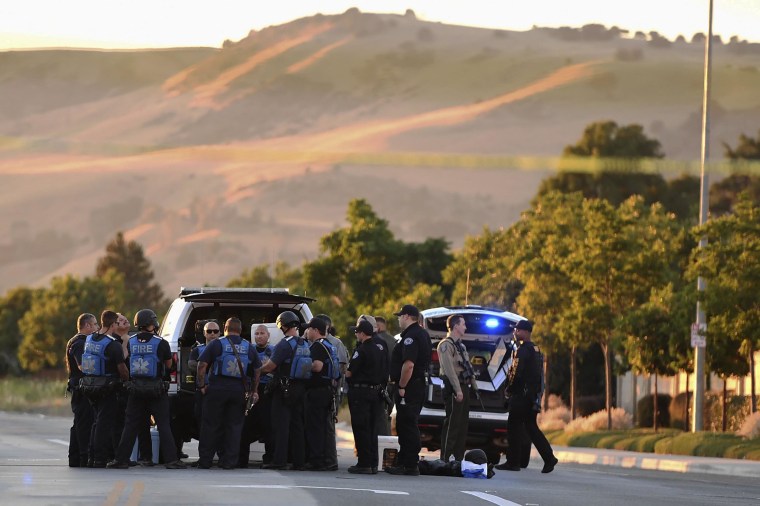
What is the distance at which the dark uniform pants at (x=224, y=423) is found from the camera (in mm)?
22812

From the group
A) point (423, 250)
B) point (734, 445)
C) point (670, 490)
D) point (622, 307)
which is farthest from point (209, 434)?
point (423, 250)

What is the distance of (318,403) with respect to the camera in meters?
23.1

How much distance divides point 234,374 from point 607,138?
109504 mm

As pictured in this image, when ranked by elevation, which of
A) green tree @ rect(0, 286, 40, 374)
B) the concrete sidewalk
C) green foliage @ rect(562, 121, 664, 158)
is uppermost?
green foliage @ rect(562, 121, 664, 158)

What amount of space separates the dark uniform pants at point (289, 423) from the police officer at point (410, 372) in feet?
4.83

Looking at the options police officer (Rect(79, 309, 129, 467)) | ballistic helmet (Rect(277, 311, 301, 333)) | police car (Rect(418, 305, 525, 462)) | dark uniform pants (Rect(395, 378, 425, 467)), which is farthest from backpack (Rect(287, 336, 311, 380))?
police car (Rect(418, 305, 525, 462))

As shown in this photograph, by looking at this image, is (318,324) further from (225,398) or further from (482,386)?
(482,386)

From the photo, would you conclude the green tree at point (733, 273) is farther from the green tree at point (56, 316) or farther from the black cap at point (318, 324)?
the green tree at point (56, 316)

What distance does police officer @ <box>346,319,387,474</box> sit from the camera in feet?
73.7

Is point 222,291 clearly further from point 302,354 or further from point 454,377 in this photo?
point 454,377

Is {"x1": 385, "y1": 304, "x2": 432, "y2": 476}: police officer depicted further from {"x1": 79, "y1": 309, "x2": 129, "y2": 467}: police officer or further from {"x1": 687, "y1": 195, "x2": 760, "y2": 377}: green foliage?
{"x1": 687, "y1": 195, "x2": 760, "y2": 377}: green foliage

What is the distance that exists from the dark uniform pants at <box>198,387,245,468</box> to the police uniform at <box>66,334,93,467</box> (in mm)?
1500

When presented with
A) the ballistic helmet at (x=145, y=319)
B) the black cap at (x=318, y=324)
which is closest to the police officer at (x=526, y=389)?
the black cap at (x=318, y=324)

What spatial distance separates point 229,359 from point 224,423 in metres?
0.99
